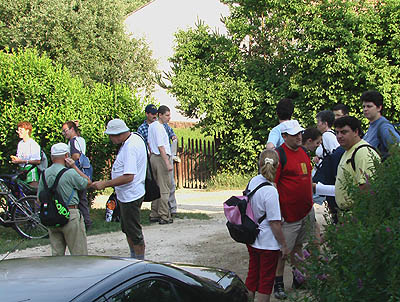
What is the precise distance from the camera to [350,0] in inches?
634

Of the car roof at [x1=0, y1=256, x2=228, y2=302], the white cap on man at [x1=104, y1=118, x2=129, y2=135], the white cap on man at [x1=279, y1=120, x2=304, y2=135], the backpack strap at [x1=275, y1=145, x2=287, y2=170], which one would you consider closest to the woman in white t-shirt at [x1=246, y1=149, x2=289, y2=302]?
the backpack strap at [x1=275, y1=145, x2=287, y2=170]

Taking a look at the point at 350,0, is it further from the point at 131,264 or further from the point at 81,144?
the point at 131,264

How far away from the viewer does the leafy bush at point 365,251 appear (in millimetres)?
2965

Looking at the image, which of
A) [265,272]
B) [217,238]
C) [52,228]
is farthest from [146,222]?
[265,272]

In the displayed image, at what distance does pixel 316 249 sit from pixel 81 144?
7.28 metres

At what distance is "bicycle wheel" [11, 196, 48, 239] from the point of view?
984cm

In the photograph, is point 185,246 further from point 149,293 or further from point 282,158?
point 149,293

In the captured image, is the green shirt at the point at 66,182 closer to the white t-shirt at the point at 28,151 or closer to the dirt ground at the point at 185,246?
the dirt ground at the point at 185,246

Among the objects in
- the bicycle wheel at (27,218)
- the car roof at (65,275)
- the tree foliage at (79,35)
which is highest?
the tree foliage at (79,35)

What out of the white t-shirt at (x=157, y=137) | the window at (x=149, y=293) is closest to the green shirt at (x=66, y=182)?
the window at (x=149, y=293)

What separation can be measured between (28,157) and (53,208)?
4.69 meters

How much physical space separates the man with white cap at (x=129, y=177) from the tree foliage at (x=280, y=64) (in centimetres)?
1037

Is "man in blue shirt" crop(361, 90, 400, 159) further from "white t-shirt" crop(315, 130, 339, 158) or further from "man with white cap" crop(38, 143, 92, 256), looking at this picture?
"man with white cap" crop(38, 143, 92, 256)

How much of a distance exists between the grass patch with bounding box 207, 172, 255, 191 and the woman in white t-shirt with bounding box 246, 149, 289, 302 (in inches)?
490
